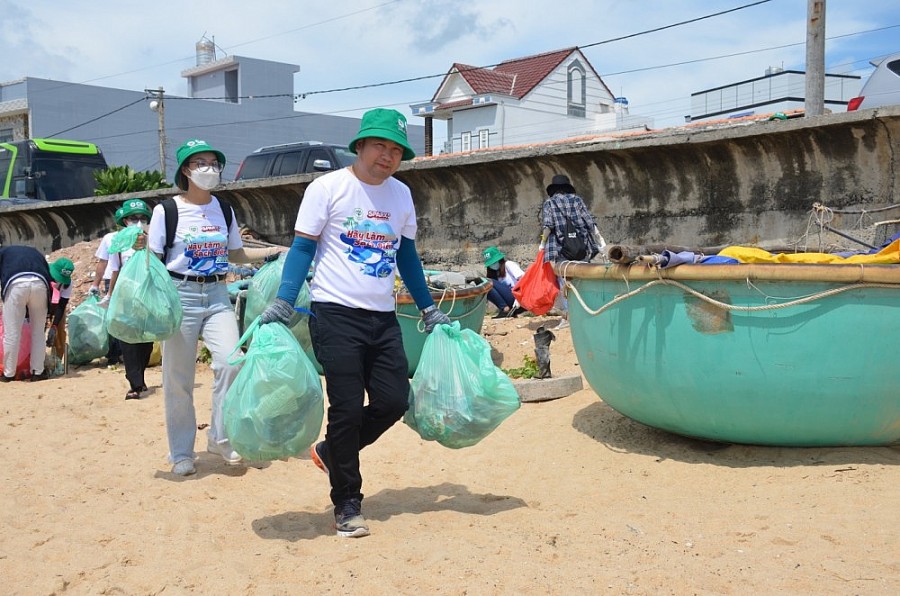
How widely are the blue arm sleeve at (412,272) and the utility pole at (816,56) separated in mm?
6913

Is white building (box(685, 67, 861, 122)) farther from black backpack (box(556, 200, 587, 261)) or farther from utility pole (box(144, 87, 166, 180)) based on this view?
black backpack (box(556, 200, 587, 261))

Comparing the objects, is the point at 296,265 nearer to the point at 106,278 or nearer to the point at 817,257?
the point at 817,257

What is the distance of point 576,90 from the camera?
34000mm

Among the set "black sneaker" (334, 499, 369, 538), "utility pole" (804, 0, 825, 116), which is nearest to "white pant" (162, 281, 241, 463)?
"black sneaker" (334, 499, 369, 538)

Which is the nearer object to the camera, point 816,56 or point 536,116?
point 816,56

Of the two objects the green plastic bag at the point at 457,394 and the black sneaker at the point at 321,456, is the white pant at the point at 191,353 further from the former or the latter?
the green plastic bag at the point at 457,394

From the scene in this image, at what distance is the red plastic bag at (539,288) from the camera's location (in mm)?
7102

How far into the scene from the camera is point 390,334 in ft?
12.5

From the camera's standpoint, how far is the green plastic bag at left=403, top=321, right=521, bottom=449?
384 centimetres

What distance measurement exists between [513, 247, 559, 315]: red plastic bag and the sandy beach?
148 centimetres

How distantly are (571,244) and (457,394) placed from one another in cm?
453

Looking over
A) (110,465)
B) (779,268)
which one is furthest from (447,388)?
(110,465)

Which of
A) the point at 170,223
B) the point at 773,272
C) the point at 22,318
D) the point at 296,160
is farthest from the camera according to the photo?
the point at 296,160

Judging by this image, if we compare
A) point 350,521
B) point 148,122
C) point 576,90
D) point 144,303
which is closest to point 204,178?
point 144,303
